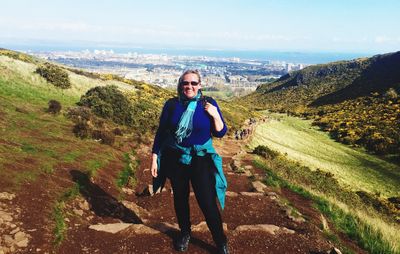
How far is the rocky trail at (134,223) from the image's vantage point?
21.0ft

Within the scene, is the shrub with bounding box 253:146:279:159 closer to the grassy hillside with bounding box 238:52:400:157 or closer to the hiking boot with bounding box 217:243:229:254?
the grassy hillside with bounding box 238:52:400:157

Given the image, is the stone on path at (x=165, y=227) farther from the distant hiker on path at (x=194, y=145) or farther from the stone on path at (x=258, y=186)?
the stone on path at (x=258, y=186)

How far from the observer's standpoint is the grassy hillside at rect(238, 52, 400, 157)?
36.2 meters

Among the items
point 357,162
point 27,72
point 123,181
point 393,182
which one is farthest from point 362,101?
point 123,181

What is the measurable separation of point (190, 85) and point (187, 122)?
0.54 m

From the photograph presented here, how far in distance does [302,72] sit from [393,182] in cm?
9492

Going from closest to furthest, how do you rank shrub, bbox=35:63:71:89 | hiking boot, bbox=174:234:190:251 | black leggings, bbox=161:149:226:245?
black leggings, bbox=161:149:226:245, hiking boot, bbox=174:234:190:251, shrub, bbox=35:63:71:89

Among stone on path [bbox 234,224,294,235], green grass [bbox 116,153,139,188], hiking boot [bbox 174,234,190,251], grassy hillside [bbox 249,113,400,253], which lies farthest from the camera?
green grass [bbox 116,153,139,188]

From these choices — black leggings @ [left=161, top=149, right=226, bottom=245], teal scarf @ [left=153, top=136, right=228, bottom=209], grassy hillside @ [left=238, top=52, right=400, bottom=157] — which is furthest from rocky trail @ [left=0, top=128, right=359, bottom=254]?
grassy hillside @ [left=238, top=52, right=400, bottom=157]

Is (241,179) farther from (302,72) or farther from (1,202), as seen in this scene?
(302,72)

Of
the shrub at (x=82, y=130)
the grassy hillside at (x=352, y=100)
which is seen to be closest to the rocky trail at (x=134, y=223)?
the shrub at (x=82, y=130)

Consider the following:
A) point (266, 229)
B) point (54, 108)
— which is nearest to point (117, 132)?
point (54, 108)

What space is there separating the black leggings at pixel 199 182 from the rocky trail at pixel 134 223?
87 centimetres

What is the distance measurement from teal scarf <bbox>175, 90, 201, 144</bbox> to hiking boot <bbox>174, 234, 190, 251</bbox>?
Answer: 70.4 inches
